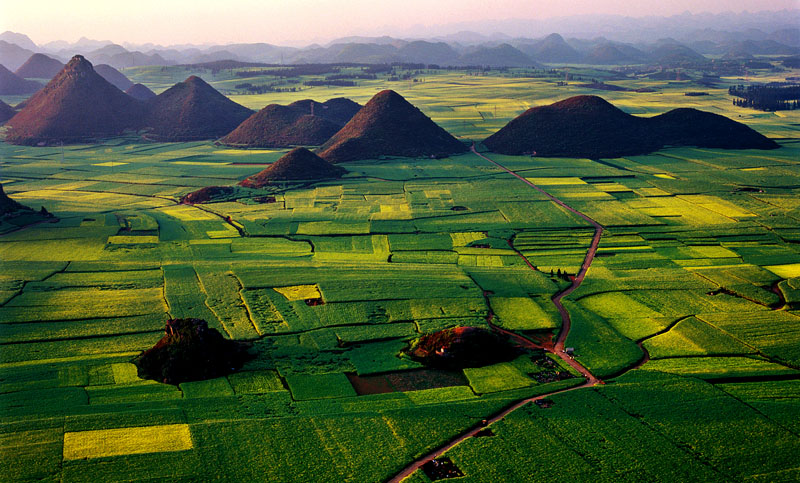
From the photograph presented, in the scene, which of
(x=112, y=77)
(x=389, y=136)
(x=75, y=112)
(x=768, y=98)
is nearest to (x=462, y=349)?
(x=389, y=136)

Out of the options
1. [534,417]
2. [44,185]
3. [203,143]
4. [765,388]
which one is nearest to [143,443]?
[534,417]

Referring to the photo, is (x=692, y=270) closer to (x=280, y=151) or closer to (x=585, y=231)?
(x=585, y=231)

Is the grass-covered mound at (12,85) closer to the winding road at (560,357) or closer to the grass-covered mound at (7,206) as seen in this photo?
the grass-covered mound at (7,206)

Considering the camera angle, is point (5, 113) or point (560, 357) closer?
point (560, 357)

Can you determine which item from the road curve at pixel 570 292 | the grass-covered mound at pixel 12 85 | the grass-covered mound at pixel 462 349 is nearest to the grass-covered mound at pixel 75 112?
the grass-covered mound at pixel 12 85

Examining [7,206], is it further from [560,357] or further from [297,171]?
[560,357]

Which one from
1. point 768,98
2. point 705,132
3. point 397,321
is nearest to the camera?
point 397,321
